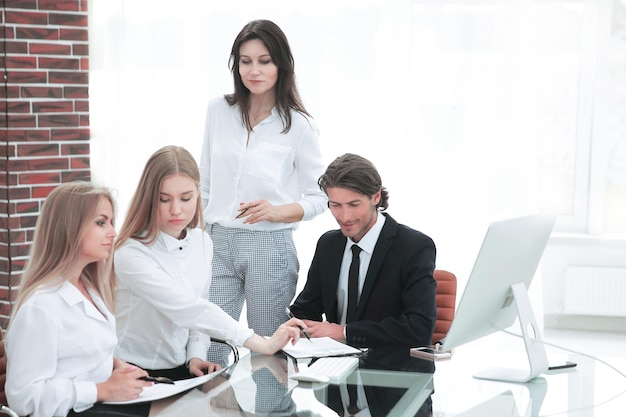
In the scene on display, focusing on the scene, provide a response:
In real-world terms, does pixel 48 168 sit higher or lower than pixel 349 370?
higher

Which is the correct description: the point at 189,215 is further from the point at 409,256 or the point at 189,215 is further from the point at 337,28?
the point at 337,28

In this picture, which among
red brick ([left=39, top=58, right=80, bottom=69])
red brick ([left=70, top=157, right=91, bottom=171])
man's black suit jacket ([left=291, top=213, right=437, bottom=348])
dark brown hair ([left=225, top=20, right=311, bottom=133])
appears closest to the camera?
man's black suit jacket ([left=291, top=213, right=437, bottom=348])

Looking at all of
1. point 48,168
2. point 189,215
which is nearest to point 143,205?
point 189,215

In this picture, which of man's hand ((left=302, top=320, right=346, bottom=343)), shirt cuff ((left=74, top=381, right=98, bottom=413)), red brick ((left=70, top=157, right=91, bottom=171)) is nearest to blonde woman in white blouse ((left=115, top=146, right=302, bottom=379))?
man's hand ((left=302, top=320, right=346, bottom=343))

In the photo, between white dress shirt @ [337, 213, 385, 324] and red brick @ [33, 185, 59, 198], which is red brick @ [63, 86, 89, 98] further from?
white dress shirt @ [337, 213, 385, 324]

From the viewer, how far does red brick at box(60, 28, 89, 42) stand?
441 centimetres

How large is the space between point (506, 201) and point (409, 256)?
6.57ft

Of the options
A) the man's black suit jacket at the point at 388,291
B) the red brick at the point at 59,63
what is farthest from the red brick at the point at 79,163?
the man's black suit jacket at the point at 388,291

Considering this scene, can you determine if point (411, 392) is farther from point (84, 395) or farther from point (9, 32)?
point (9, 32)

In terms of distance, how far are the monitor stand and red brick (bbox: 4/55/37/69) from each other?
2.94 meters

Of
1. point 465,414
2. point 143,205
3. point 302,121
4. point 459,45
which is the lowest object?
point 465,414

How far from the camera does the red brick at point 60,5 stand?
4.33 metres

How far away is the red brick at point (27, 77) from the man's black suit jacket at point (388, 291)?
2.18 metres

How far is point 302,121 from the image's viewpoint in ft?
10.2
